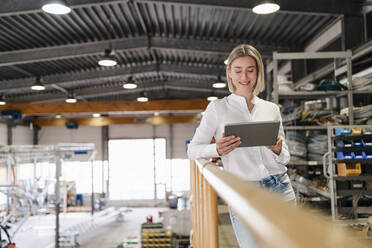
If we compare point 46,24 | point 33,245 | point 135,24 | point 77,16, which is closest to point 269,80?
point 135,24

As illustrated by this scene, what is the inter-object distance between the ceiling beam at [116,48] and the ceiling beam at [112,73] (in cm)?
311

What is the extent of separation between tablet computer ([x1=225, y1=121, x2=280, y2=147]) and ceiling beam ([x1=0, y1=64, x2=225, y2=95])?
36.1ft

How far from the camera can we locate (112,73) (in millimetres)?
12672

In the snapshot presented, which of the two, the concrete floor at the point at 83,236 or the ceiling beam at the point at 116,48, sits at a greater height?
the ceiling beam at the point at 116,48

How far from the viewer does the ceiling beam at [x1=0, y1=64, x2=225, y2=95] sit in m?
12.6

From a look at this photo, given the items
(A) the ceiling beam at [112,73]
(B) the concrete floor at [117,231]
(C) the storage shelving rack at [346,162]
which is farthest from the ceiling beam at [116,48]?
(B) the concrete floor at [117,231]

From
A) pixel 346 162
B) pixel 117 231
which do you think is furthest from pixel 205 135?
pixel 117 231

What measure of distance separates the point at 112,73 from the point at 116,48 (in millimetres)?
3453

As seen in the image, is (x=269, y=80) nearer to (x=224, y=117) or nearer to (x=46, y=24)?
(x=46, y=24)

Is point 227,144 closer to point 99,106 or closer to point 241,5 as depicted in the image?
point 241,5

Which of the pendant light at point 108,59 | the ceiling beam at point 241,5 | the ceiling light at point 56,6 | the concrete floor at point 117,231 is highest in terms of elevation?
the ceiling beam at point 241,5

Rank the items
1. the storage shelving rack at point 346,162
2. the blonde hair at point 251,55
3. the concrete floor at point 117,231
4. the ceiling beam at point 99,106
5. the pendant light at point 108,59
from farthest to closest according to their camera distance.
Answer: the ceiling beam at point 99,106, the concrete floor at point 117,231, the pendant light at point 108,59, the storage shelving rack at point 346,162, the blonde hair at point 251,55

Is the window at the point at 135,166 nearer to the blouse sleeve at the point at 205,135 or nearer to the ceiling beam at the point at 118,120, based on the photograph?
the ceiling beam at the point at 118,120

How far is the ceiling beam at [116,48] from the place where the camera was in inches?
368
